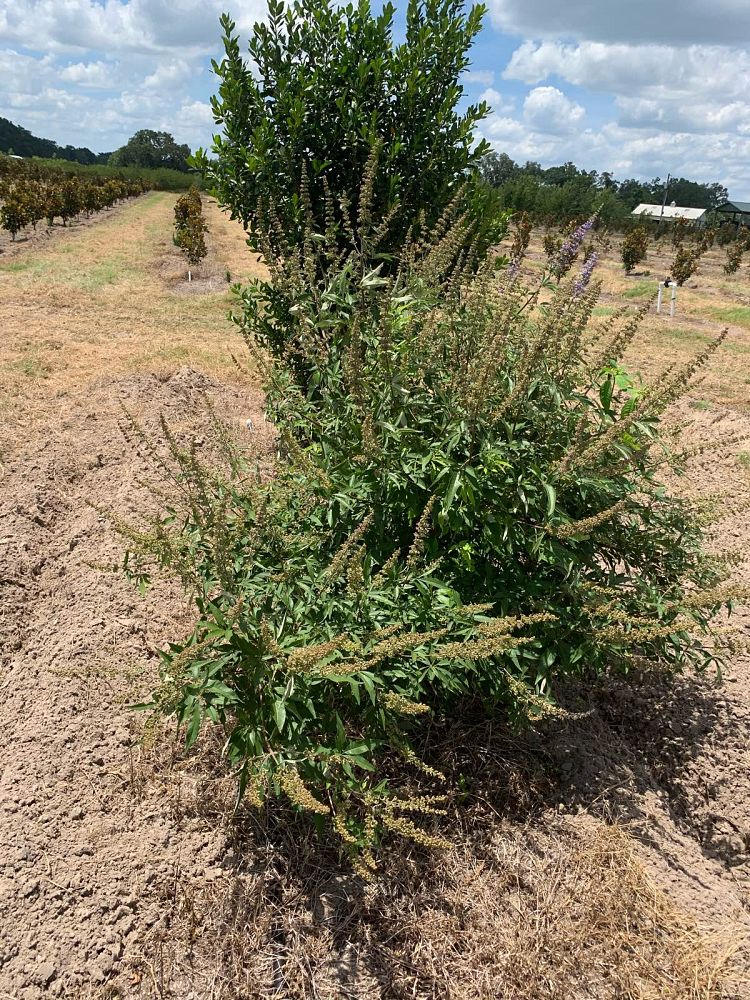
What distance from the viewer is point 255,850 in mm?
2740

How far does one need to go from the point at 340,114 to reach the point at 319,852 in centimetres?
442

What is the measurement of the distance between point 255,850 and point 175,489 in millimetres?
2824

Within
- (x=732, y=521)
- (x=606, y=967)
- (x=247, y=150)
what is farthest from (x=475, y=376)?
(x=732, y=521)

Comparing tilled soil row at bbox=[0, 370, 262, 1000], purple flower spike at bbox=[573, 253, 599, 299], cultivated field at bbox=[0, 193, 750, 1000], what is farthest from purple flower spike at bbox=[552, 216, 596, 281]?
tilled soil row at bbox=[0, 370, 262, 1000]

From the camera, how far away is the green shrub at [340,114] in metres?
4.25

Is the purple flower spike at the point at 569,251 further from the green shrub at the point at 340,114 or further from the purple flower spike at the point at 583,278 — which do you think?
the green shrub at the point at 340,114

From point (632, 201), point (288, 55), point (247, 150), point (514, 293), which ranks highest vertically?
point (288, 55)

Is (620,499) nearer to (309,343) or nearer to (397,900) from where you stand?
(309,343)

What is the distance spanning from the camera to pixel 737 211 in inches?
2596

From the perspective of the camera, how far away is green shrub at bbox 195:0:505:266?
4.25m

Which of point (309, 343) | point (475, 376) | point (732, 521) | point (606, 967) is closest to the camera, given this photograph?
point (606, 967)

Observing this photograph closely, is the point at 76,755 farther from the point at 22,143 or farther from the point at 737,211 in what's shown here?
the point at 22,143

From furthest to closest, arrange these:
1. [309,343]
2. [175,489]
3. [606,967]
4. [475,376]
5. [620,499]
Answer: [175,489]
[309,343]
[620,499]
[475,376]
[606,967]

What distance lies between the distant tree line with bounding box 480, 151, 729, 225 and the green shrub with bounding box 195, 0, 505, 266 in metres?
25.4
